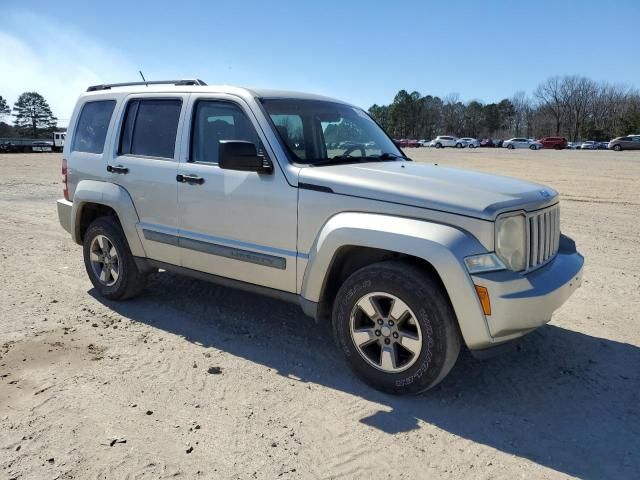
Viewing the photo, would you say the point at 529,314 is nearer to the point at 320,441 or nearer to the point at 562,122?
the point at 320,441

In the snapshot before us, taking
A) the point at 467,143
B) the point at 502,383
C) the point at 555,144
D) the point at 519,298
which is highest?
the point at 467,143

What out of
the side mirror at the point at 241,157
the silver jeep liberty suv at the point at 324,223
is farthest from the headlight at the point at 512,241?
the side mirror at the point at 241,157

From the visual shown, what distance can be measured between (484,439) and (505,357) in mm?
1206

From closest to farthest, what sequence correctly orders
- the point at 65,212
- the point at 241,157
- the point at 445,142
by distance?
the point at 241,157 < the point at 65,212 < the point at 445,142

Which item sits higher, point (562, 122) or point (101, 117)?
point (562, 122)


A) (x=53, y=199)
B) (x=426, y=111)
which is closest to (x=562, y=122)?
(x=426, y=111)

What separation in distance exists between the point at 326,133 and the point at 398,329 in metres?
→ 1.91

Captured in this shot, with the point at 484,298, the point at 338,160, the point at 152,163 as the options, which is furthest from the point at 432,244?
the point at 152,163

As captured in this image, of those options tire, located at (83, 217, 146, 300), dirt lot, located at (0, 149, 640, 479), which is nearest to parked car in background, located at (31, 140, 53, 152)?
dirt lot, located at (0, 149, 640, 479)

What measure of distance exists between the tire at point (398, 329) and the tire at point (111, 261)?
96.7 inches

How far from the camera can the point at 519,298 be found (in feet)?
10.2

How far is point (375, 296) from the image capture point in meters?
3.45

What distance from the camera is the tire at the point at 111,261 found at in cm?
509

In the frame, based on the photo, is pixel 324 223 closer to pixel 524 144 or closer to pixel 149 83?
pixel 149 83
